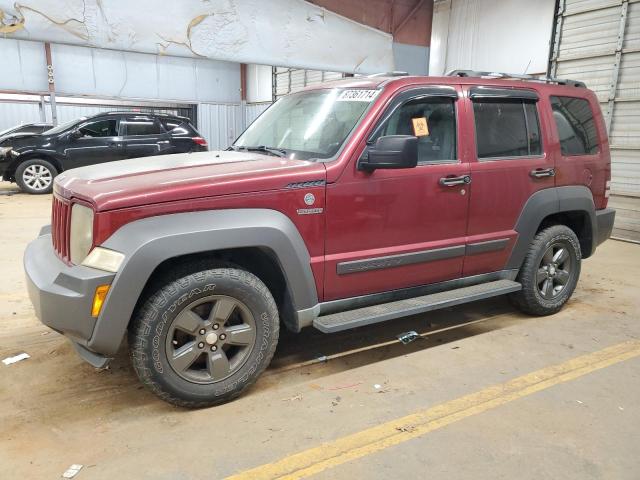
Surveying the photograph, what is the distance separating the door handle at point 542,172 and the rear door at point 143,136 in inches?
334

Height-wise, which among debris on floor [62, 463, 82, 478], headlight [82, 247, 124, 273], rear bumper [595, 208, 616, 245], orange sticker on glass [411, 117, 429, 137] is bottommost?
debris on floor [62, 463, 82, 478]

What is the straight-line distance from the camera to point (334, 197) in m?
3.00

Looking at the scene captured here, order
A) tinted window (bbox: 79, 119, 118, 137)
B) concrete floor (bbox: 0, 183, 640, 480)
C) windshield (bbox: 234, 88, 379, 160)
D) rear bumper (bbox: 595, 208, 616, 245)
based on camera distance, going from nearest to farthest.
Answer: concrete floor (bbox: 0, 183, 640, 480)
windshield (bbox: 234, 88, 379, 160)
rear bumper (bbox: 595, 208, 616, 245)
tinted window (bbox: 79, 119, 118, 137)

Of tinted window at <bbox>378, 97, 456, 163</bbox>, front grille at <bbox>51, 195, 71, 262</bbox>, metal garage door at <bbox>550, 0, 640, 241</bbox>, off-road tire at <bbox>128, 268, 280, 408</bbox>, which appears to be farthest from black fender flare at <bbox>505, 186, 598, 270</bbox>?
metal garage door at <bbox>550, 0, 640, 241</bbox>

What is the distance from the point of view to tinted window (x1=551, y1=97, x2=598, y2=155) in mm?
4160

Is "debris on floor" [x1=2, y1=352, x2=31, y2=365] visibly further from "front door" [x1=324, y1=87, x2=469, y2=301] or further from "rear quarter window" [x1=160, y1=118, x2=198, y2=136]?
"rear quarter window" [x1=160, y1=118, x2=198, y2=136]

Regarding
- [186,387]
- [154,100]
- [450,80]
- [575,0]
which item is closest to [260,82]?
[154,100]

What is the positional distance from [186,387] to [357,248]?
4.19 ft

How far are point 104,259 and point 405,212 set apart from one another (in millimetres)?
1821

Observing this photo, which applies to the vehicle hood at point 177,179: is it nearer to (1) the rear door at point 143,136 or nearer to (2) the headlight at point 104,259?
(2) the headlight at point 104,259

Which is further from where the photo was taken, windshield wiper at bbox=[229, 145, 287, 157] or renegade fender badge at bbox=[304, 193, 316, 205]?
windshield wiper at bbox=[229, 145, 287, 157]

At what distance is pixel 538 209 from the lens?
3.95 metres

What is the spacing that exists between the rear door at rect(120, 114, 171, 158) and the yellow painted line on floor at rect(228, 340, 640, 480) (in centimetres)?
913

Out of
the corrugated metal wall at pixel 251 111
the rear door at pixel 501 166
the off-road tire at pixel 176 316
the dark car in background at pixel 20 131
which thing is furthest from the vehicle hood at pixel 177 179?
the corrugated metal wall at pixel 251 111
